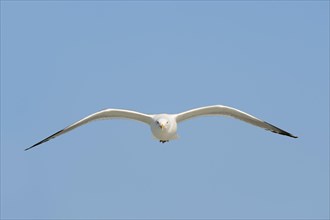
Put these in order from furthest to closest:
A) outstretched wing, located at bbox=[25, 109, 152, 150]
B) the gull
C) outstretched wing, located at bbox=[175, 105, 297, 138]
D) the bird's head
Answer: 1. outstretched wing, located at bbox=[25, 109, 152, 150]
2. outstretched wing, located at bbox=[175, 105, 297, 138]
3. the gull
4. the bird's head

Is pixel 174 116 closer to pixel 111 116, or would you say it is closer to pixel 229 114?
pixel 229 114

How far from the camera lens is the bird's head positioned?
3167cm

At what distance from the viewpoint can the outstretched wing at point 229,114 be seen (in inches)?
1289

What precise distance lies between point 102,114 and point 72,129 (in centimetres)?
119

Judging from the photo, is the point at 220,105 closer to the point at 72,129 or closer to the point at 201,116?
the point at 201,116

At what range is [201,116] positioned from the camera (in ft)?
109

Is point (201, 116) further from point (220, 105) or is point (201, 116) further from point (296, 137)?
point (296, 137)

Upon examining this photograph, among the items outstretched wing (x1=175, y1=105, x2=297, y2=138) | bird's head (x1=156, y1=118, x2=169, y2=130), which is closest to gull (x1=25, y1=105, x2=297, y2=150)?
outstretched wing (x1=175, y1=105, x2=297, y2=138)

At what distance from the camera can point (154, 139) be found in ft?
106

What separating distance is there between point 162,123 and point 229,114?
8.63ft

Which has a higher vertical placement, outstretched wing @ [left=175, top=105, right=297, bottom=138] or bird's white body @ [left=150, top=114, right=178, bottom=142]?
outstretched wing @ [left=175, top=105, right=297, bottom=138]

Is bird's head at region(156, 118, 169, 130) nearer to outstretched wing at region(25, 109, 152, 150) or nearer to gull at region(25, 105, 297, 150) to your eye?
gull at region(25, 105, 297, 150)

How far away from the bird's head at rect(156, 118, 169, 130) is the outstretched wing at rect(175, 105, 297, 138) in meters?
1.00

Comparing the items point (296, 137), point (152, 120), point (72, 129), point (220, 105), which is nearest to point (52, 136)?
point (72, 129)
